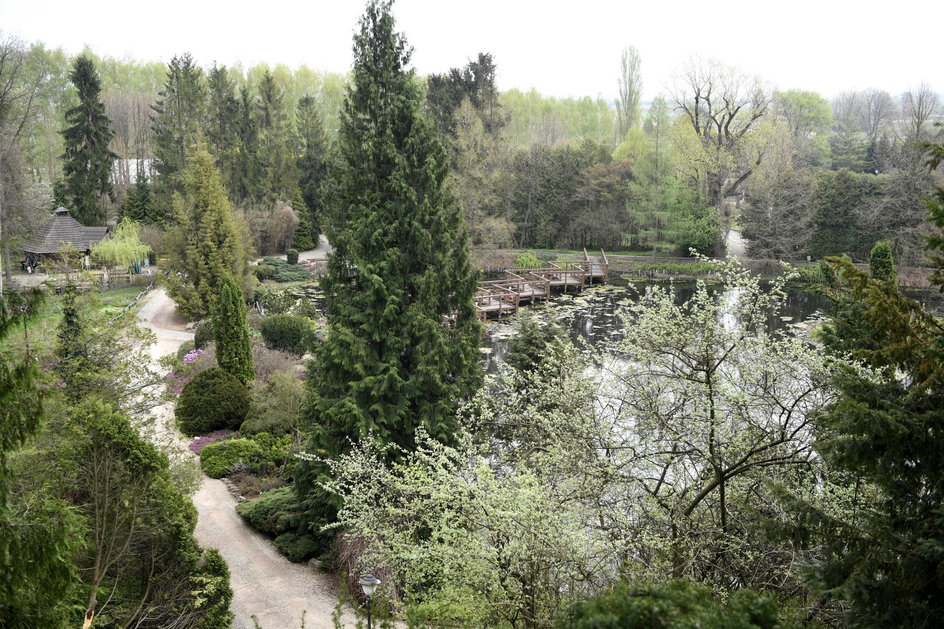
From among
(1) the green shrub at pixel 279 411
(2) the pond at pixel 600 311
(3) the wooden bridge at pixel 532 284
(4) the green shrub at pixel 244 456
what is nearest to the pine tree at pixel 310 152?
(3) the wooden bridge at pixel 532 284

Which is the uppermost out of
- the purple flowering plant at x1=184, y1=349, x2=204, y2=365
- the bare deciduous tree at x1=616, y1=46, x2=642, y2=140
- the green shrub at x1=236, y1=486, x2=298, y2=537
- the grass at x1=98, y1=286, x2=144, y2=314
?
the bare deciduous tree at x1=616, y1=46, x2=642, y2=140

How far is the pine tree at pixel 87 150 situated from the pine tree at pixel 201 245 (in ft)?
54.7

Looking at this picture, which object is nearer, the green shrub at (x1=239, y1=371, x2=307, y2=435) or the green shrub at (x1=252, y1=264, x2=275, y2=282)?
the green shrub at (x1=239, y1=371, x2=307, y2=435)

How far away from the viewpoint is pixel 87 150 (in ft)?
121

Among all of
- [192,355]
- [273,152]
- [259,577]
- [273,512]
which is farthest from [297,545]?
[273,152]

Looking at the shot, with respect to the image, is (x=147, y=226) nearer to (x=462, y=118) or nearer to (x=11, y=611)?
(x=462, y=118)

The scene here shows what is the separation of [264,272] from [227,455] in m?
22.7

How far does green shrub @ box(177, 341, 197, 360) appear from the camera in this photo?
20.1 meters

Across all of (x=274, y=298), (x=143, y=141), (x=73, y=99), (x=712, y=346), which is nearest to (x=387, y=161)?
(x=712, y=346)

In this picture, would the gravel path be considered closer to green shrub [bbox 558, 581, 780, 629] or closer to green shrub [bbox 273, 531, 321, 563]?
green shrub [bbox 273, 531, 321, 563]

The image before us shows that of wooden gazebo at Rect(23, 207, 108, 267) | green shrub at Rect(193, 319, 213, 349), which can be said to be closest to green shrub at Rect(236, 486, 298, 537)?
green shrub at Rect(193, 319, 213, 349)

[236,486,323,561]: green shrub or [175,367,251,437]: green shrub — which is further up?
[175,367,251,437]: green shrub

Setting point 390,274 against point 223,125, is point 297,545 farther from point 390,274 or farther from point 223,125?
point 223,125

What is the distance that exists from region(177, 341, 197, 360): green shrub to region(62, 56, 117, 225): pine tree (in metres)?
21.3
